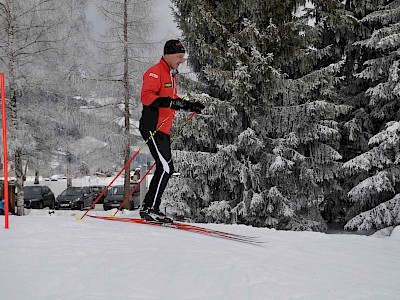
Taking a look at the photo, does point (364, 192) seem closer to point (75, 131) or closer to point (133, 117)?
point (133, 117)

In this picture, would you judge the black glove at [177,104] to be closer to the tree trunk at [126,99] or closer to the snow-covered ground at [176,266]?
the snow-covered ground at [176,266]

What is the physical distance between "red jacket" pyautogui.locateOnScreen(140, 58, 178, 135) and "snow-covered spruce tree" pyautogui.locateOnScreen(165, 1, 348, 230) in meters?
5.01

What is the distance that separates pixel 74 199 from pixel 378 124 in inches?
573

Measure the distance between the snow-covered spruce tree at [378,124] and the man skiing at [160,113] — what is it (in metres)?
6.42

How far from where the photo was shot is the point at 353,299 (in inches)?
100

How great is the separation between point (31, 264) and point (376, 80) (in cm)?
1103

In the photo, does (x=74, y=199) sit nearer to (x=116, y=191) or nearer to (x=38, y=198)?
(x=38, y=198)

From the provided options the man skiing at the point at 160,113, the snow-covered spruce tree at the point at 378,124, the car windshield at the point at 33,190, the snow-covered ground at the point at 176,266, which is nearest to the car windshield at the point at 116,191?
the car windshield at the point at 33,190

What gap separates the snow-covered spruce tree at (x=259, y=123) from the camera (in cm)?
1002

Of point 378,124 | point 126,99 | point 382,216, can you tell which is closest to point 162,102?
point 382,216

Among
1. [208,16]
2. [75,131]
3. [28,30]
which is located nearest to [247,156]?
[208,16]

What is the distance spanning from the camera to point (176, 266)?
2.96 m

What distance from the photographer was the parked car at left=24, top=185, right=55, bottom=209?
19.3m

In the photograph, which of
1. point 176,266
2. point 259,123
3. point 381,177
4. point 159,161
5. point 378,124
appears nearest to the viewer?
point 176,266
